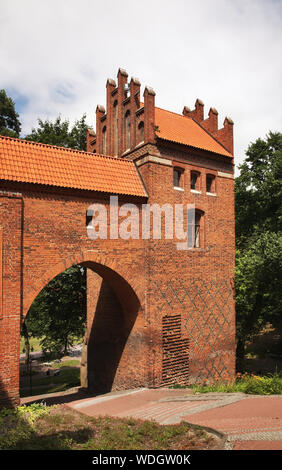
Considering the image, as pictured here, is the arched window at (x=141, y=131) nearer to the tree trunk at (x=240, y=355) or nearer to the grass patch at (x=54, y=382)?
the tree trunk at (x=240, y=355)

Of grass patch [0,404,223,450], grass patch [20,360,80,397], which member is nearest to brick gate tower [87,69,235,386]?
grass patch [0,404,223,450]

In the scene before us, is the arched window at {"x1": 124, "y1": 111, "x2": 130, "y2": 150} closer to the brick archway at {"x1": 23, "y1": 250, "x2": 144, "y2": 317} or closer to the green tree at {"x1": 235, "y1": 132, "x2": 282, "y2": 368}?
the brick archway at {"x1": 23, "y1": 250, "x2": 144, "y2": 317}

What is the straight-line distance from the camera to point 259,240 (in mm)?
15805

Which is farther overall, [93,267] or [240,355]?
[240,355]

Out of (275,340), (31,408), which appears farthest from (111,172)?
(275,340)

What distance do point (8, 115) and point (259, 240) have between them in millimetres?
20047

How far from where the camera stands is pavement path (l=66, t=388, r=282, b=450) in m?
6.03

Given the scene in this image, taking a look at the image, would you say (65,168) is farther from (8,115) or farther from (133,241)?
(8,115)

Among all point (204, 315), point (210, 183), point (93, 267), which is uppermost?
point (210, 183)

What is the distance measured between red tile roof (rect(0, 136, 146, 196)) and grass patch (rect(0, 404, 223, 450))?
603cm

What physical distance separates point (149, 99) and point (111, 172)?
3.07 m

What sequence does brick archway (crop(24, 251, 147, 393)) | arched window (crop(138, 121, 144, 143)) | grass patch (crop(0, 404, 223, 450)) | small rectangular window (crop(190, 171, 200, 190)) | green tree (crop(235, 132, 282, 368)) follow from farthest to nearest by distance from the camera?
green tree (crop(235, 132, 282, 368))
small rectangular window (crop(190, 171, 200, 190))
arched window (crop(138, 121, 144, 143))
brick archway (crop(24, 251, 147, 393))
grass patch (crop(0, 404, 223, 450))

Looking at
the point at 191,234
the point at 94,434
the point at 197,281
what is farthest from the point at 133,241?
the point at 94,434

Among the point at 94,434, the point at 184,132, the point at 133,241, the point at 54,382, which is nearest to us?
the point at 94,434
